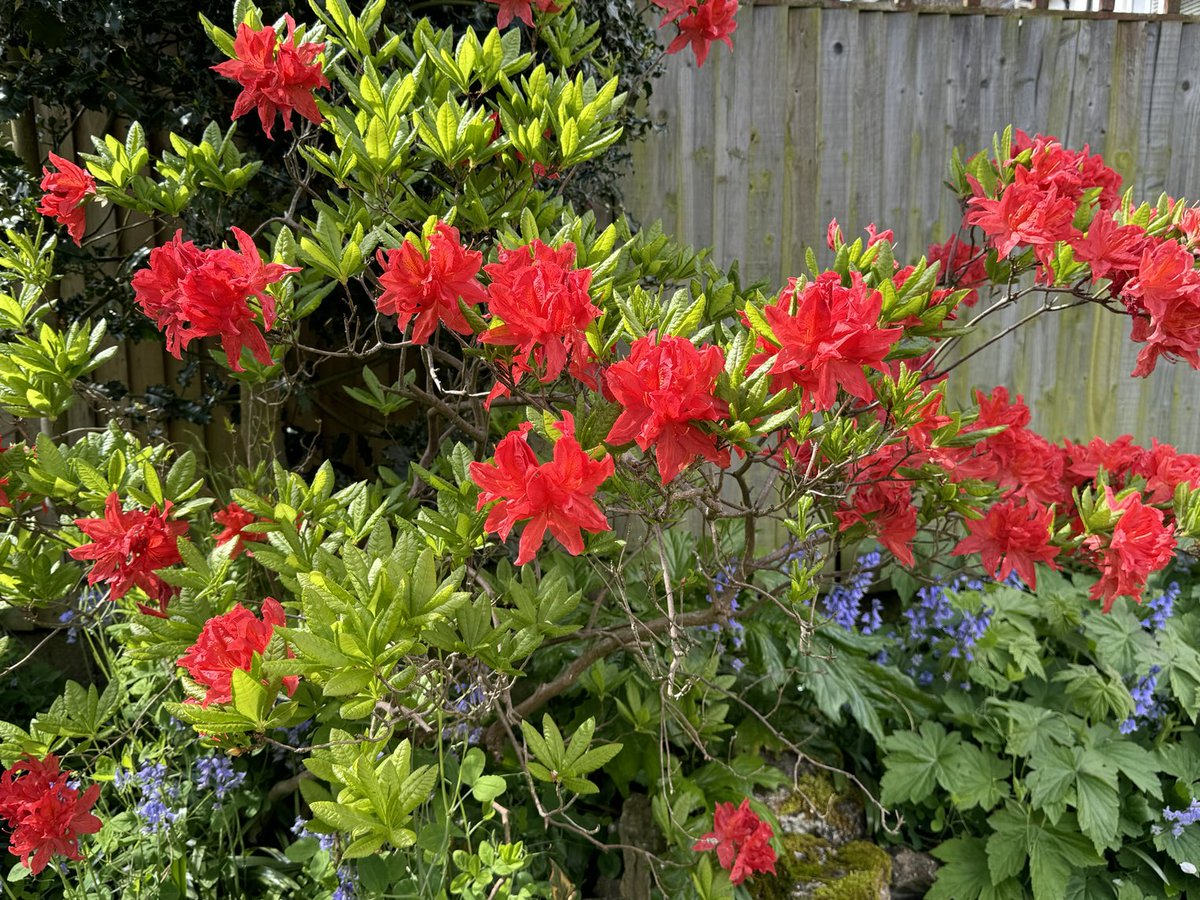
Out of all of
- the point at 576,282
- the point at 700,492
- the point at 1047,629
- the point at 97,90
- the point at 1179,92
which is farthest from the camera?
the point at 1179,92

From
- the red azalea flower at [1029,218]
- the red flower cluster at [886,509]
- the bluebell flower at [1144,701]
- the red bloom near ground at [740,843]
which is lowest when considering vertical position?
the bluebell flower at [1144,701]

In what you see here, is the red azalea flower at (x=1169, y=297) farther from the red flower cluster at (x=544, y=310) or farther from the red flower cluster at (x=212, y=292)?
the red flower cluster at (x=212, y=292)

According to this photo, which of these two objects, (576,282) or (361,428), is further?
(361,428)

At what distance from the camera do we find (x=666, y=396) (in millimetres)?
1122

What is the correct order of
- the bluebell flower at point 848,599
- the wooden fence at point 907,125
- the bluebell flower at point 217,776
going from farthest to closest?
the wooden fence at point 907,125
the bluebell flower at point 848,599
the bluebell flower at point 217,776

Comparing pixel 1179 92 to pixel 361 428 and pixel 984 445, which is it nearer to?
pixel 984 445

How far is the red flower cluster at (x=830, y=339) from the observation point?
1.14 metres

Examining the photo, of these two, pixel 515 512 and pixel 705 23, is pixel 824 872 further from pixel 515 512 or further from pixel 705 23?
pixel 705 23

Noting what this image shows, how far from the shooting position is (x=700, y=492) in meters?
1.53

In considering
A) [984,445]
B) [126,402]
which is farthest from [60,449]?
[984,445]

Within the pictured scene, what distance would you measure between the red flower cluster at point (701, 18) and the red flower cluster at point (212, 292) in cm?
115

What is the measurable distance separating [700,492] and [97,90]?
182 cm

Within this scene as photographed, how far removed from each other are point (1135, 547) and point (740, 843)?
955 mm

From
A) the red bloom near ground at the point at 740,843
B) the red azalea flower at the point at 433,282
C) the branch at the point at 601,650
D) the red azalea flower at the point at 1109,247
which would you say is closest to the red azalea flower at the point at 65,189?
the red azalea flower at the point at 433,282
